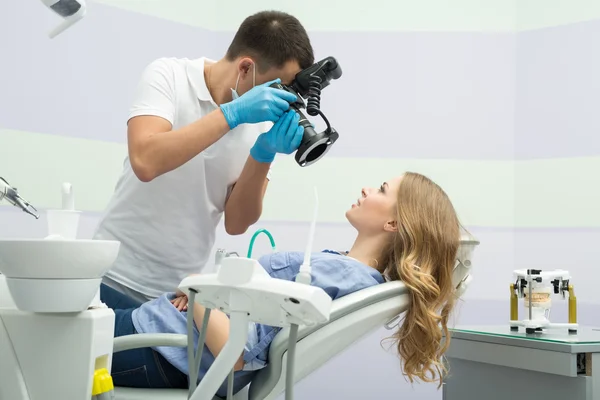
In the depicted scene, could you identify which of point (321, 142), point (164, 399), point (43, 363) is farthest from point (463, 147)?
point (43, 363)

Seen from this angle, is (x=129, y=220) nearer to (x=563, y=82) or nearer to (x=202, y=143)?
(x=202, y=143)

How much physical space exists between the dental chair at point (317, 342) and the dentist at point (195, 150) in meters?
0.39

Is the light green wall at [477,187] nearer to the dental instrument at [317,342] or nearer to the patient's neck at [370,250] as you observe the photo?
the patient's neck at [370,250]

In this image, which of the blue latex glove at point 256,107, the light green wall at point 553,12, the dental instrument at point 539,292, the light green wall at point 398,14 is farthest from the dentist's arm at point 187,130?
the light green wall at point 553,12

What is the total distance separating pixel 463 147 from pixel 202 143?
1964 mm

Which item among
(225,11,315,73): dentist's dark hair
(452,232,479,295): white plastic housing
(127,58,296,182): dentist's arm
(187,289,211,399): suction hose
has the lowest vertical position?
(187,289,211,399): suction hose

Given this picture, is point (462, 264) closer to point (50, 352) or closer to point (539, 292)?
point (539, 292)

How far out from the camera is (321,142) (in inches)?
65.9

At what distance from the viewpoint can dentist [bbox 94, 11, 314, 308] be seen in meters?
1.73

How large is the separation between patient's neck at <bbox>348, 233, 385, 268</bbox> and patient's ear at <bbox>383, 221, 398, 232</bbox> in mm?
37

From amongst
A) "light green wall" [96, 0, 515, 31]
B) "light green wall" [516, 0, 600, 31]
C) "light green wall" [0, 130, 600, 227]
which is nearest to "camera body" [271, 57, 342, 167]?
"light green wall" [0, 130, 600, 227]

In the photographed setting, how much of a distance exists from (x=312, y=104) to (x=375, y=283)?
49 centimetres

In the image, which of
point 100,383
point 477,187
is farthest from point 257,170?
point 477,187

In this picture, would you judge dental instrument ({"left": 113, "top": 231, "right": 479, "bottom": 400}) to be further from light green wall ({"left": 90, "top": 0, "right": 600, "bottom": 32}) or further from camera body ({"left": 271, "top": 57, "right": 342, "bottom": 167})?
light green wall ({"left": 90, "top": 0, "right": 600, "bottom": 32})
